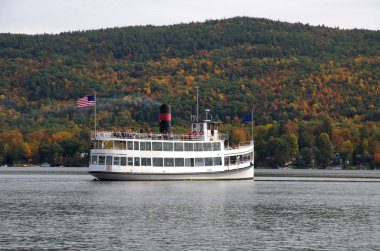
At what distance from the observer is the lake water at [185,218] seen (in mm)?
58500

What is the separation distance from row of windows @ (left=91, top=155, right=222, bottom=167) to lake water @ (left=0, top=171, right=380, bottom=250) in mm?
3927

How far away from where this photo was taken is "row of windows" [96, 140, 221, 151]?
11469cm

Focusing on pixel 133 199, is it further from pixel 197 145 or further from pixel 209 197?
pixel 197 145

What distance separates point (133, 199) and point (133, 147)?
25156mm

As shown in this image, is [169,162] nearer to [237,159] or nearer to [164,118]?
[164,118]

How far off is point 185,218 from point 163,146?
44486 mm

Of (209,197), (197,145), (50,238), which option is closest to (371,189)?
(197,145)

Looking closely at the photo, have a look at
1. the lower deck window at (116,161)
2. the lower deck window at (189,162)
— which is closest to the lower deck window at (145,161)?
the lower deck window at (116,161)

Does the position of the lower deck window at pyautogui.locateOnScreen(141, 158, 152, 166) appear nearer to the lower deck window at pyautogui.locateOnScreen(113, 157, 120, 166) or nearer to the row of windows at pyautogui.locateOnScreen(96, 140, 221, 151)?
the row of windows at pyautogui.locateOnScreen(96, 140, 221, 151)

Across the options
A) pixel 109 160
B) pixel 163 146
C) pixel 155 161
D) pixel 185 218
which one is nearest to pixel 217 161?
pixel 163 146

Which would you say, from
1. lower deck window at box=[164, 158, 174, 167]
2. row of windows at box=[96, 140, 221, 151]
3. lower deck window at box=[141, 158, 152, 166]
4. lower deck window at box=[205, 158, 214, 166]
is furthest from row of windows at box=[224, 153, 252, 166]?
lower deck window at box=[141, 158, 152, 166]

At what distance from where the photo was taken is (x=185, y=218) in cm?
7250

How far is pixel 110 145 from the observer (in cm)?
11456

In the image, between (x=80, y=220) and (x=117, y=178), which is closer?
A: (x=80, y=220)
